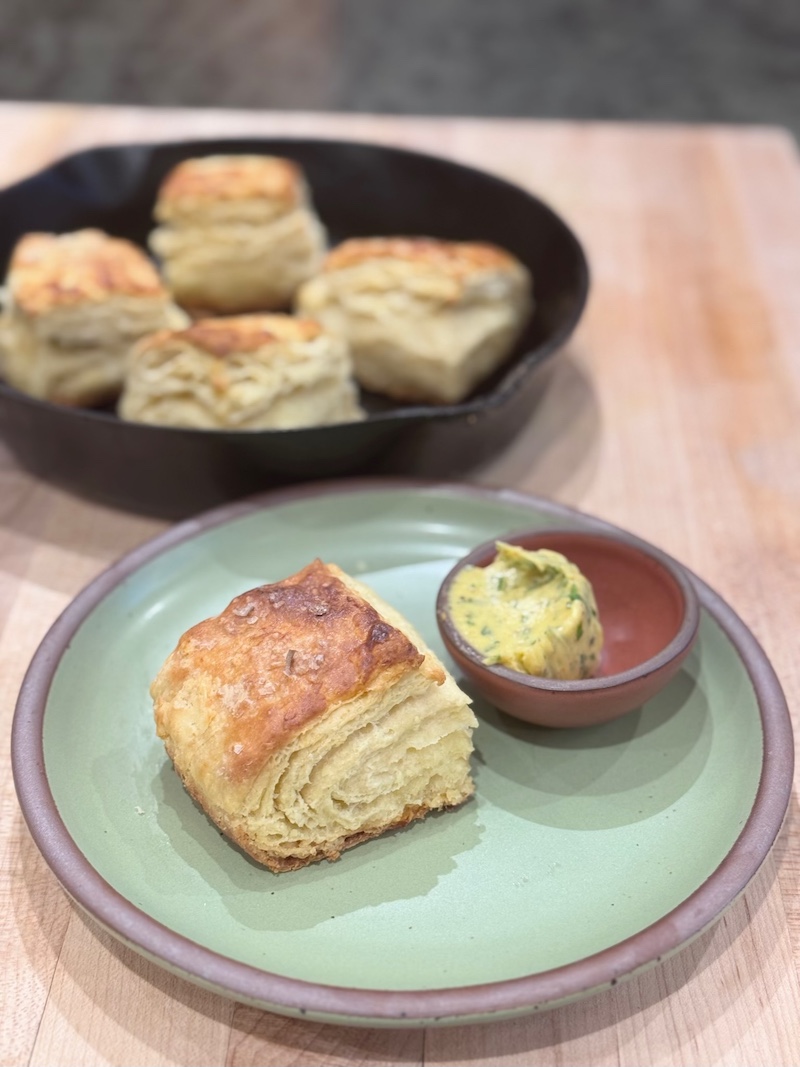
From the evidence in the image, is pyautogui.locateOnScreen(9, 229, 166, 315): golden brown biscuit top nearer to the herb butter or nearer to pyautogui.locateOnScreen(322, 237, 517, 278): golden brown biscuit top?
pyautogui.locateOnScreen(322, 237, 517, 278): golden brown biscuit top

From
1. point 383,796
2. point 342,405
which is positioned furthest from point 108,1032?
point 342,405

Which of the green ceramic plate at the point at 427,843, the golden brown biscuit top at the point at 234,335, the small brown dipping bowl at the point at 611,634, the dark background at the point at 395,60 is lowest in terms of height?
the dark background at the point at 395,60

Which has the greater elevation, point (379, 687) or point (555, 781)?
point (379, 687)

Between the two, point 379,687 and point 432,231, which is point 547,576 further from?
point 432,231

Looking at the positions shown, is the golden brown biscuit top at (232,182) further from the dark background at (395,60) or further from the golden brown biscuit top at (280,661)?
the dark background at (395,60)

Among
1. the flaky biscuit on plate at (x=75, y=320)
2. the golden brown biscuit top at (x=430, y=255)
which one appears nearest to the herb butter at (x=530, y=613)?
the golden brown biscuit top at (x=430, y=255)

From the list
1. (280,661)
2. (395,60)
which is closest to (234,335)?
(280,661)
